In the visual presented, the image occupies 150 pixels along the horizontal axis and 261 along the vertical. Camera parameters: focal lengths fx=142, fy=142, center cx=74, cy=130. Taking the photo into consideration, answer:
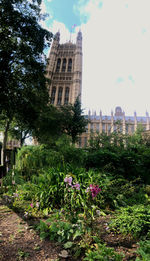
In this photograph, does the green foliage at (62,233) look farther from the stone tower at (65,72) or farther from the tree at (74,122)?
the stone tower at (65,72)

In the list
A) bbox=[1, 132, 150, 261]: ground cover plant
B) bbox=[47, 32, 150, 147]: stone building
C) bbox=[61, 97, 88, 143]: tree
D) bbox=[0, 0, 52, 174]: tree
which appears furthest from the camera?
bbox=[47, 32, 150, 147]: stone building

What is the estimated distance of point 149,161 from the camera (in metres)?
4.07

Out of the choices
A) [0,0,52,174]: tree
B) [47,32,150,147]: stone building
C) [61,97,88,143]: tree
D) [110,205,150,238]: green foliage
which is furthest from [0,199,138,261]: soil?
[47,32,150,147]: stone building

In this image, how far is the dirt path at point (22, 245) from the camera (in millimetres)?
1434

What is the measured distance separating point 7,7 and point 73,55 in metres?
52.7

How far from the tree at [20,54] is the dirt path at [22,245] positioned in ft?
24.5

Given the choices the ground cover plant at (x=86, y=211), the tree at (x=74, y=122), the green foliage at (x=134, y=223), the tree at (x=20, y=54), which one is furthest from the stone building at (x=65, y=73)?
the green foliage at (x=134, y=223)

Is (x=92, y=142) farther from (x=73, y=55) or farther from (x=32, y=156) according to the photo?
(x=73, y=55)

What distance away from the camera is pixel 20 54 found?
8445 millimetres

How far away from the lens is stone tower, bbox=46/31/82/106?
4775 cm

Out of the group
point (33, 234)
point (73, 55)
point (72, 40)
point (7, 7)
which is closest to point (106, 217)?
point (33, 234)

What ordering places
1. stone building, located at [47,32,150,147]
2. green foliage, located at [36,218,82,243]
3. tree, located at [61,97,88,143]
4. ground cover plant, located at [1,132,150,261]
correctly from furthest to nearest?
stone building, located at [47,32,150,147]
tree, located at [61,97,88,143]
green foliage, located at [36,218,82,243]
ground cover plant, located at [1,132,150,261]

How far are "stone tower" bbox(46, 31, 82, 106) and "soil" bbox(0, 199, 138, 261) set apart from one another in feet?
147

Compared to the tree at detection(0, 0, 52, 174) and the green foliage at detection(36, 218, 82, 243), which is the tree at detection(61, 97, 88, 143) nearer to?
the tree at detection(0, 0, 52, 174)
